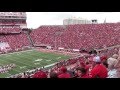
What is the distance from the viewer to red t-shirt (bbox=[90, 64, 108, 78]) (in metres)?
3.16

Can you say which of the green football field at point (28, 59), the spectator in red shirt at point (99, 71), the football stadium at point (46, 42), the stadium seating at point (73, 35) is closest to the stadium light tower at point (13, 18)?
the football stadium at point (46, 42)

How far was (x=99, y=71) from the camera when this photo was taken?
3.19m

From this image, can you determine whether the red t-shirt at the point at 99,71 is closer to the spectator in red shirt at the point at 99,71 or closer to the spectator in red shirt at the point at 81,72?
the spectator in red shirt at the point at 99,71

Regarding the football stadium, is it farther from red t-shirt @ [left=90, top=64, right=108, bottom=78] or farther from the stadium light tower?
red t-shirt @ [left=90, top=64, right=108, bottom=78]

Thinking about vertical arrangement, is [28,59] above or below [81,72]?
below

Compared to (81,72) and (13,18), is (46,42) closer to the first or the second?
(13,18)

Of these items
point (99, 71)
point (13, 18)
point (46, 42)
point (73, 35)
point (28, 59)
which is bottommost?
point (28, 59)

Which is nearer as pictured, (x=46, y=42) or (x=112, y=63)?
(x=112, y=63)

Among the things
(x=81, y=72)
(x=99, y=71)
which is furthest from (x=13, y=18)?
(x=81, y=72)

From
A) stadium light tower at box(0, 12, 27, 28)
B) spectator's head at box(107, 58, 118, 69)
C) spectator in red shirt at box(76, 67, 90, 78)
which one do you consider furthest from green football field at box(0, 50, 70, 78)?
spectator in red shirt at box(76, 67, 90, 78)

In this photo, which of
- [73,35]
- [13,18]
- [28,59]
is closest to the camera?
[73,35]

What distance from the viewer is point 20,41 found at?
9070 mm

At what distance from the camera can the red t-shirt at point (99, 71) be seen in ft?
10.4
